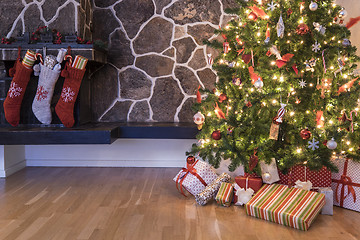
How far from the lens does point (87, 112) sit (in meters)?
3.73

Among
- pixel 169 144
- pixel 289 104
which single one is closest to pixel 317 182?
pixel 289 104

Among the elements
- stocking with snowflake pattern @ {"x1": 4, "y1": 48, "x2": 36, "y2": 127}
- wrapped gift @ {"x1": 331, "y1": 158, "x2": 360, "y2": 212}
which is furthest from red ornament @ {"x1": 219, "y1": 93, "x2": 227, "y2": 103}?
stocking with snowflake pattern @ {"x1": 4, "y1": 48, "x2": 36, "y2": 127}

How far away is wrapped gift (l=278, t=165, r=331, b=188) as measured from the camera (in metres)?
2.58

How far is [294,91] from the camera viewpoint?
258cm

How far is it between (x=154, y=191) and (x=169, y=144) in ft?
3.17

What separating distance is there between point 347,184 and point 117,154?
2223 millimetres

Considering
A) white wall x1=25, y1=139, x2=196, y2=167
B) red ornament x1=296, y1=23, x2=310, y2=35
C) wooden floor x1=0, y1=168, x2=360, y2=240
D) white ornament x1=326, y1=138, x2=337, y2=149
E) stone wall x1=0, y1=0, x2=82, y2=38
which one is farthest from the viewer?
white wall x1=25, y1=139, x2=196, y2=167

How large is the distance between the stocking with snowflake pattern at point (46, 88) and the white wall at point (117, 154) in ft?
1.61

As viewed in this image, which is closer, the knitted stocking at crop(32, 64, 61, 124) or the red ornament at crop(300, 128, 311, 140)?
the red ornament at crop(300, 128, 311, 140)

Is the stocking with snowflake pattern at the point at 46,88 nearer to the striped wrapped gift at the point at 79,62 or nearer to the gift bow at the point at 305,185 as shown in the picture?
the striped wrapped gift at the point at 79,62

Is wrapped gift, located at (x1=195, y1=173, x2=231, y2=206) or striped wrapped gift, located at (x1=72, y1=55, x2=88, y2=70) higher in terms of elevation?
striped wrapped gift, located at (x1=72, y1=55, x2=88, y2=70)

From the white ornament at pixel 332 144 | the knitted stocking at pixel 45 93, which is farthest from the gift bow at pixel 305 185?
the knitted stocking at pixel 45 93

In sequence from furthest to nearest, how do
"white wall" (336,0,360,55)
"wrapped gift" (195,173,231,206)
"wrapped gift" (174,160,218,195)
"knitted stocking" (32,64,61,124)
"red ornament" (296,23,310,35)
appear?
"knitted stocking" (32,64,61,124), "white wall" (336,0,360,55), "wrapped gift" (174,160,218,195), "wrapped gift" (195,173,231,206), "red ornament" (296,23,310,35)

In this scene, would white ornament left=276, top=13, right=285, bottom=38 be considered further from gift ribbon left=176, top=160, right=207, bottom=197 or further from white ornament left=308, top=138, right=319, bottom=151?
gift ribbon left=176, top=160, right=207, bottom=197
